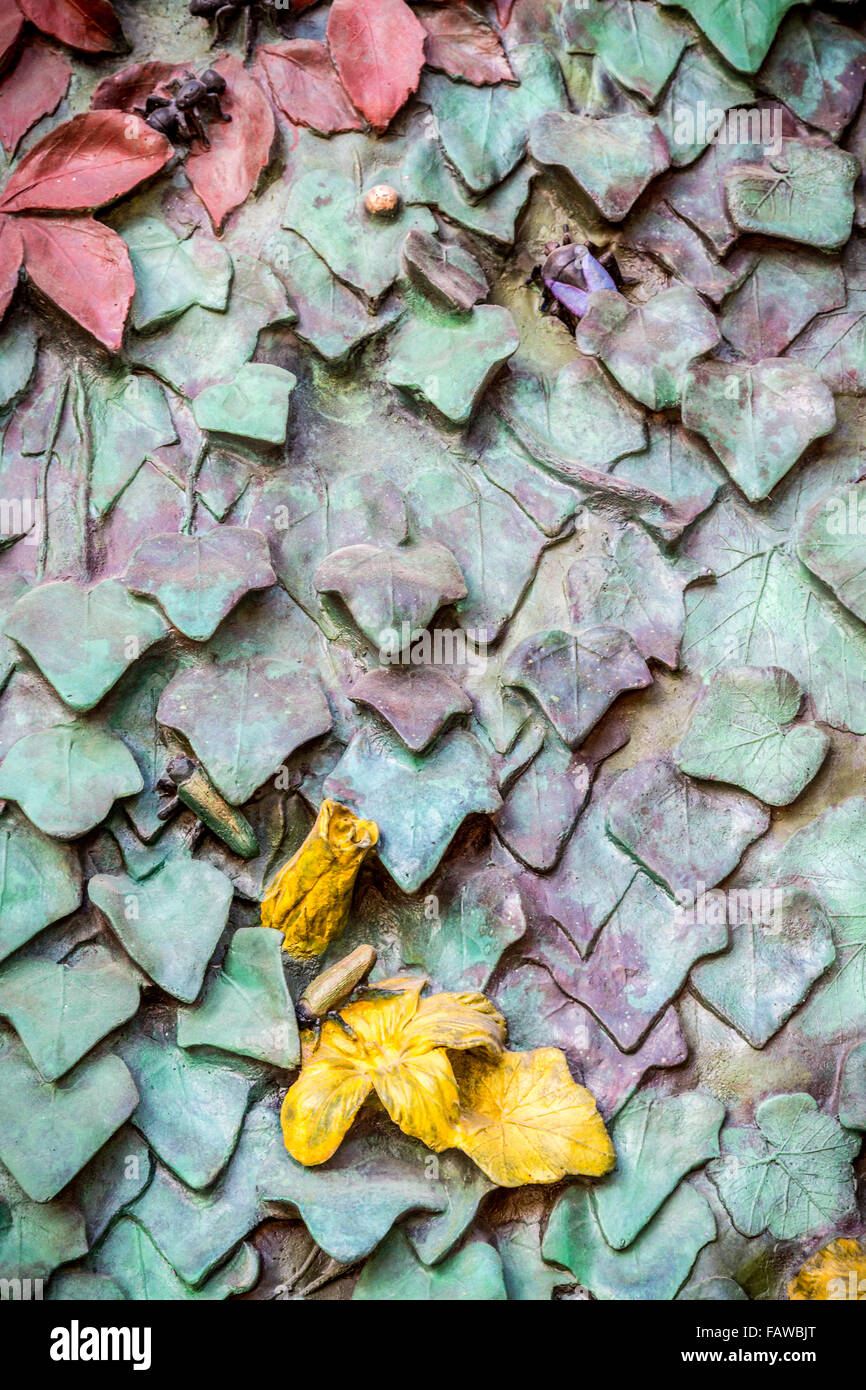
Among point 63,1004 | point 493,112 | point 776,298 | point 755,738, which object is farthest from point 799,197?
point 63,1004

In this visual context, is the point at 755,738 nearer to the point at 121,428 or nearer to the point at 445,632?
the point at 445,632

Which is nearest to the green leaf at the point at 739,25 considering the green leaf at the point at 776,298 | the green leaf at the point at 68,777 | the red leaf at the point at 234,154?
the green leaf at the point at 776,298

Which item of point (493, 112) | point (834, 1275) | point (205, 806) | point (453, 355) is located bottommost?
point (834, 1275)

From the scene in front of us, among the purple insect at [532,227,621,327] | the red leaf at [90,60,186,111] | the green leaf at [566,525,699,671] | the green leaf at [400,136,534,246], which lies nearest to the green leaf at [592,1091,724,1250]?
the green leaf at [566,525,699,671]

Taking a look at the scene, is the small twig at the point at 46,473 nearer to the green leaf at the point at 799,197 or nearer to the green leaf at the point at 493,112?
the green leaf at the point at 493,112

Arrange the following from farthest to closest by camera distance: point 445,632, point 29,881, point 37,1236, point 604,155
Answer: point 604,155
point 445,632
point 29,881
point 37,1236

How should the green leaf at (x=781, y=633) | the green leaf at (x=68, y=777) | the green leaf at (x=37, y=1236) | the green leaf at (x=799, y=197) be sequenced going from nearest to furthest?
the green leaf at (x=37, y=1236), the green leaf at (x=68, y=777), the green leaf at (x=781, y=633), the green leaf at (x=799, y=197)

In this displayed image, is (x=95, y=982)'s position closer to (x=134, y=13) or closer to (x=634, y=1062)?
(x=634, y=1062)

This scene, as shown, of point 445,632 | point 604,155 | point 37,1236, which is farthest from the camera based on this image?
point 604,155
